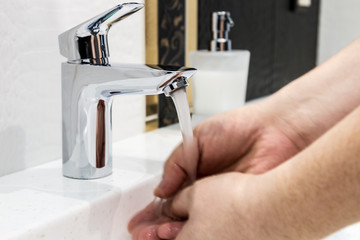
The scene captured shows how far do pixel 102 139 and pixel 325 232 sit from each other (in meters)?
0.24

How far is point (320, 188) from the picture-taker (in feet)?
1.06

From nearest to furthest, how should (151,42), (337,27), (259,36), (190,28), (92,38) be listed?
(92,38) → (151,42) → (190,28) → (259,36) → (337,27)

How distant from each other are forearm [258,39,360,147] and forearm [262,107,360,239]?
0.54ft

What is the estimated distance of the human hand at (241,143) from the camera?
0.50 m

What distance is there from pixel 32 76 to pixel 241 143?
0.24 meters

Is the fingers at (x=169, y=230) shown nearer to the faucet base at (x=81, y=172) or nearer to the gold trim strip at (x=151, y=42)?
the faucet base at (x=81, y=172)

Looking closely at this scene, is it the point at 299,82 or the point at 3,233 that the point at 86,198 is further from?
the point at 299,82

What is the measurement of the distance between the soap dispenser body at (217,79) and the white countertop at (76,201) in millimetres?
202

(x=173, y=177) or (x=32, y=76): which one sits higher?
(x=32, y=76)

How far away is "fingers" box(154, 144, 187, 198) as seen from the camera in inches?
19.3

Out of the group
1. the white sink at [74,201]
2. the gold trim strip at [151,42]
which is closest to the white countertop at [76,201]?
the white sink at [74,201]

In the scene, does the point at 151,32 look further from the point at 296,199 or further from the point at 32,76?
the point at 296,199

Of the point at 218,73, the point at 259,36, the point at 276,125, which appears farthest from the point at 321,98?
the point at 259,36

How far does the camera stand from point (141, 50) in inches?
25.7
